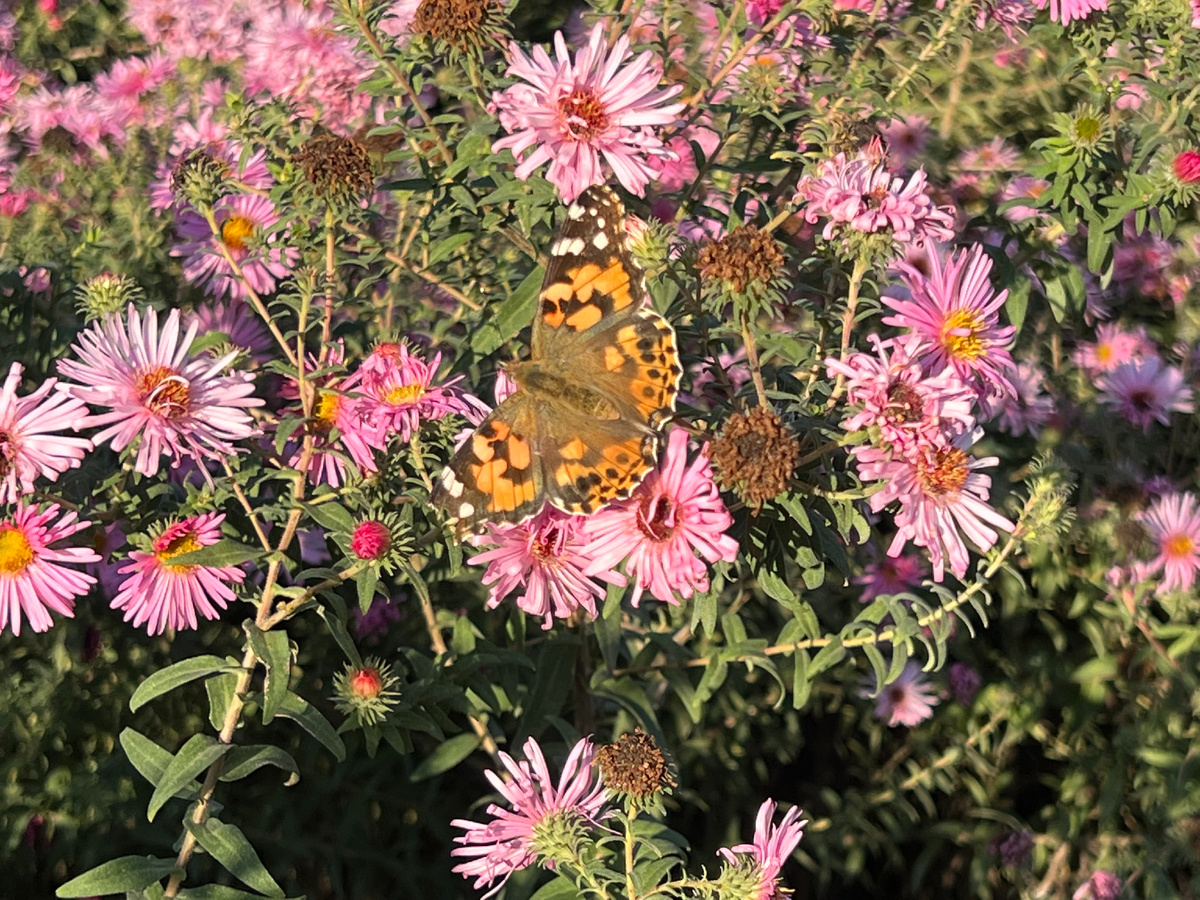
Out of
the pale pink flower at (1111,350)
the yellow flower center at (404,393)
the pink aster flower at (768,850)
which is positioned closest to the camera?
the pink aster flower at (768,850)

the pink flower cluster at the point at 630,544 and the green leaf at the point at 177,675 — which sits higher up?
the pink flower cluster at the point at 630,544

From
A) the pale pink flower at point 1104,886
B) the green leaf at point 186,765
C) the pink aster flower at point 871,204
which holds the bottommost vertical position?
the pale pink flower at point 1104,886

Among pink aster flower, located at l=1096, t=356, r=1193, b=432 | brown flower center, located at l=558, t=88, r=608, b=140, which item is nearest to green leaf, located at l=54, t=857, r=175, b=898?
brown flower center, located at l=558, t=88, r=608, b=140

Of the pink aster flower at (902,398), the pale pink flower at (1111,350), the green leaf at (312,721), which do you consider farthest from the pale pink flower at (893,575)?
the green leaf at (312,721)

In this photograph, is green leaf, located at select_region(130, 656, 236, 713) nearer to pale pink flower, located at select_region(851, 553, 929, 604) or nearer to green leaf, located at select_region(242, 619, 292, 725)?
green leaf, located at select_region(242, 619, 292, 725)

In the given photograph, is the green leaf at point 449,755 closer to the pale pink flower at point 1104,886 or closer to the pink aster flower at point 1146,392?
the pale pink flower at point 1104,886

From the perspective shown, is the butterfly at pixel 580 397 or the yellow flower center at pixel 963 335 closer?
the butterfly at pixel 580 397
